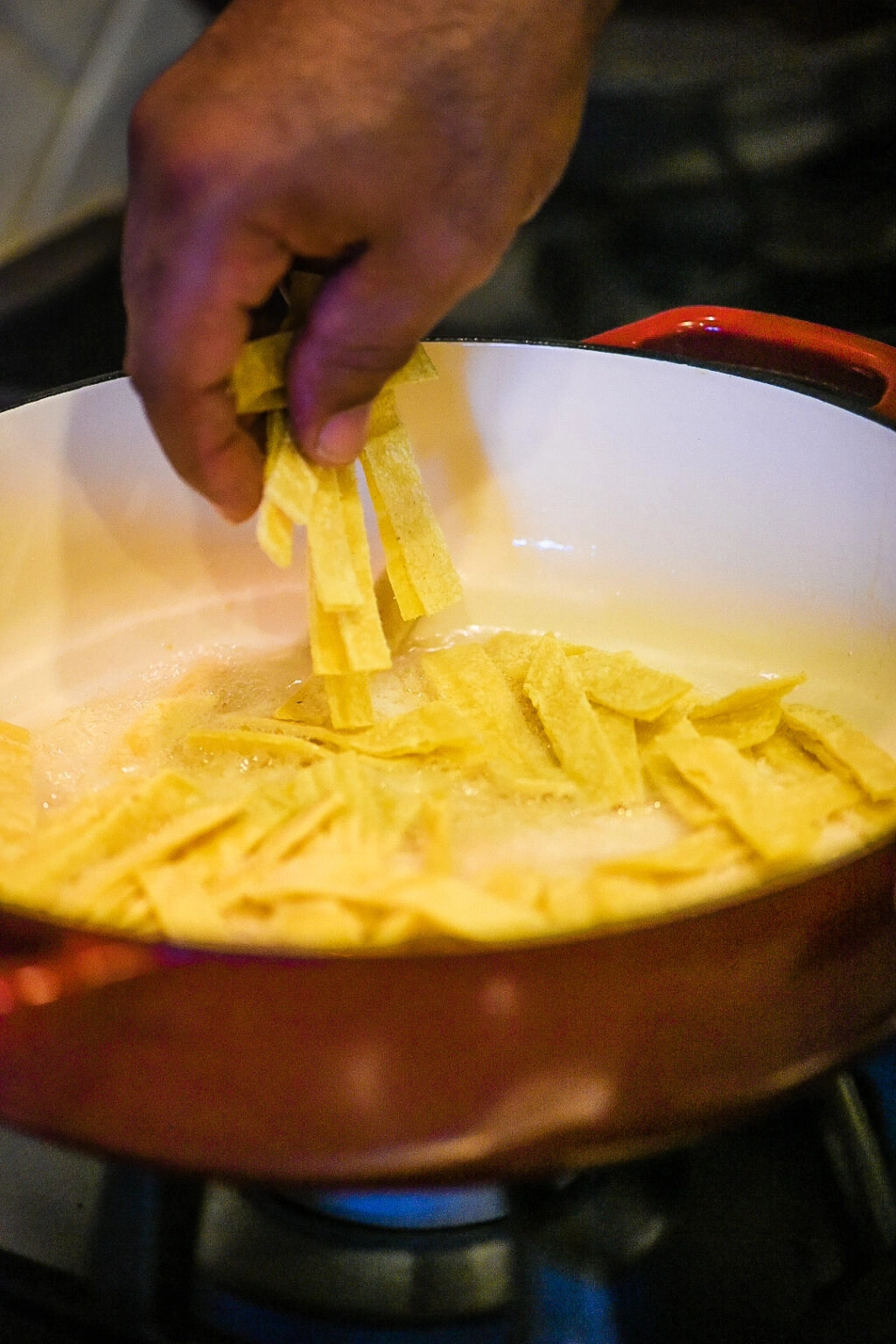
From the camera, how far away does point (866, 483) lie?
83 cm

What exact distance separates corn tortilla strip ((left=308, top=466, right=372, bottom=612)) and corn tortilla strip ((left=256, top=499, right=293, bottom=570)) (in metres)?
0.02

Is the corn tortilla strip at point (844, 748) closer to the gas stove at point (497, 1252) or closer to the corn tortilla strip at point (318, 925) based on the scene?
the gas stove at point (497, 1252)

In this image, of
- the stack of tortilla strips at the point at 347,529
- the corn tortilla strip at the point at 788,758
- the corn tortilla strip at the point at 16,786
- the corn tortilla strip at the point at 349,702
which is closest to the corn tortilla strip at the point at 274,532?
the stack of tortilla strips at the point at 347,529

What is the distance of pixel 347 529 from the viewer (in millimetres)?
703

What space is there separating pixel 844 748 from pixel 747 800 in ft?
0.39

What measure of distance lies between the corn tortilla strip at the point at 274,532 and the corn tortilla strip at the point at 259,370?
62 mm

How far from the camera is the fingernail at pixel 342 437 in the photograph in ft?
2.14

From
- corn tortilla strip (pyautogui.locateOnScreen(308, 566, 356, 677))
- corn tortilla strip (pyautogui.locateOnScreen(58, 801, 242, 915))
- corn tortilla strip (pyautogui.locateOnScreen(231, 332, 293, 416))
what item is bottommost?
corn tortilla strip (pyautogui.locateOnScreen(58, 801, 242, 915))

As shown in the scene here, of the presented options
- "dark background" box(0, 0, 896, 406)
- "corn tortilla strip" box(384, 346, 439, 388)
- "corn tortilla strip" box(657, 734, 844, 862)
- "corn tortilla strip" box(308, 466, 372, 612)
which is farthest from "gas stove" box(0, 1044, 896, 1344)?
"dark background" box(0, 0, 896, 406)

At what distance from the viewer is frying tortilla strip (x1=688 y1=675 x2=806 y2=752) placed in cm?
71

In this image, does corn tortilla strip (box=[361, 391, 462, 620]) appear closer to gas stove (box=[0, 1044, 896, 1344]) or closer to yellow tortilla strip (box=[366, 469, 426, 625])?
yellow tortilla strip (box=[366, 469, 426, 625])

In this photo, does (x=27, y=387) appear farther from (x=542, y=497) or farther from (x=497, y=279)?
(x=542, y=497)

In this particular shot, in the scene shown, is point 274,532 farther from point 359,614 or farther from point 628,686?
point 628,686

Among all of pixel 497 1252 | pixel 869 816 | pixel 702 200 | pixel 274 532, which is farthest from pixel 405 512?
pixel 702 200
